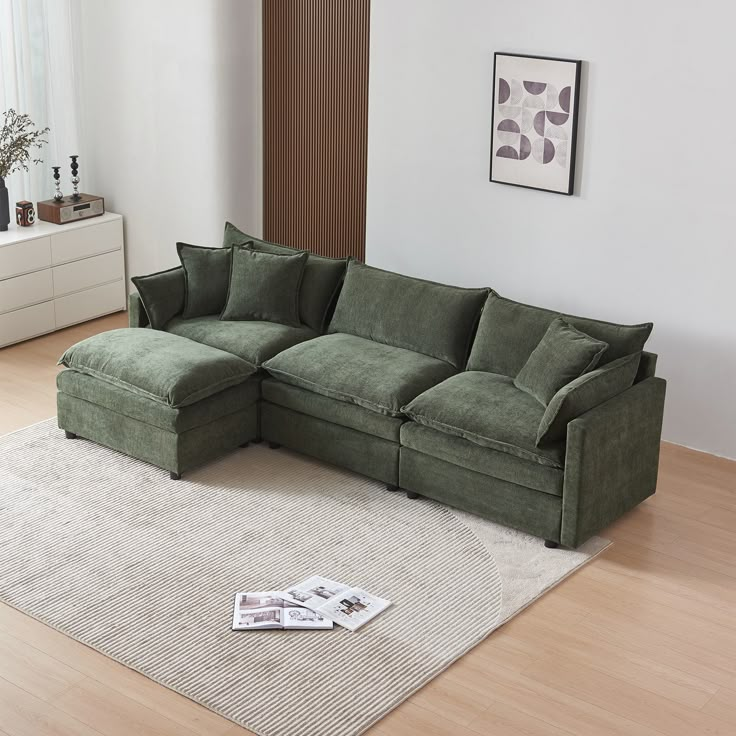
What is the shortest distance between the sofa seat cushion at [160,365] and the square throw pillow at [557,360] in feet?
4.35

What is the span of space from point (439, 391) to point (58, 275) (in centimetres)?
306

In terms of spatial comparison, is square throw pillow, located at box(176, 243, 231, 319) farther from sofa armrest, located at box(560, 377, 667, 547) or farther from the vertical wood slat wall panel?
sofa armrest, located at box(560, 377, 667, 547)

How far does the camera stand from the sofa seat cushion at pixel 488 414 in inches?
179

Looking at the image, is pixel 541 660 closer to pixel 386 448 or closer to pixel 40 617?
pixel 386 448

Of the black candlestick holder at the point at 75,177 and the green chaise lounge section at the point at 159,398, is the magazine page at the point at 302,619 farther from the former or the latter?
the black candlestick holder at the point at 75,177

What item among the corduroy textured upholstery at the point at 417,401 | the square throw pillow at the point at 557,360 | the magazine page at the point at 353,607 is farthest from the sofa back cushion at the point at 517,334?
the magazine page at the point at 353,607

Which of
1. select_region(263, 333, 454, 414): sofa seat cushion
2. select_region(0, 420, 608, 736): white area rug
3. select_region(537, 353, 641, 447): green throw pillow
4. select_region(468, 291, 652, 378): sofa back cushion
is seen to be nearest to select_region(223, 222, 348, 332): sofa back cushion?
select_region(263, 333, 454, 414): sofa seat cushion

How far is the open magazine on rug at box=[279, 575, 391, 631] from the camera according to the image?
4125 millimetres

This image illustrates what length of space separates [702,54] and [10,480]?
3.57m

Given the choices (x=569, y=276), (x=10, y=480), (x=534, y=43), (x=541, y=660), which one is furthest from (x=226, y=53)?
(x=541, y=660)

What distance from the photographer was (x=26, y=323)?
6824 mm

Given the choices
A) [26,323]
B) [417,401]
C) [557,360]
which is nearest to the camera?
[557,360]

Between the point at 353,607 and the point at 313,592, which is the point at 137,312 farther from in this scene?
the point at 353,607

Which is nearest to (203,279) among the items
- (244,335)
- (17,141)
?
(244,335)
